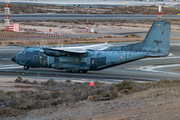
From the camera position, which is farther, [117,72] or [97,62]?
[117,72]

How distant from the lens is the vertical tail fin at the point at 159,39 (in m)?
29.8

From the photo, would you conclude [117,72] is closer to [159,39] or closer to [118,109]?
[159,39]

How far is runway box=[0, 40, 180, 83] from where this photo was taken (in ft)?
100

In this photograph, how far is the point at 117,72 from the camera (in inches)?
1366

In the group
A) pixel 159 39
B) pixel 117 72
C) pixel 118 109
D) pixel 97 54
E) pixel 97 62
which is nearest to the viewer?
pixel 118 109

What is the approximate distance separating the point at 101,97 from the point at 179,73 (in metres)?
19.4

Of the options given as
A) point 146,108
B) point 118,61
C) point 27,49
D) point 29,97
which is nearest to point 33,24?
point 27,49

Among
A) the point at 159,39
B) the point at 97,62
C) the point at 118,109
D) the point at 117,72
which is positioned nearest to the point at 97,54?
the point at 97,62

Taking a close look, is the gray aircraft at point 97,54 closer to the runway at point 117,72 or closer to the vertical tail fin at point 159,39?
the vertical tail fin at point 159,39

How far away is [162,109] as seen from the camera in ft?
45.2

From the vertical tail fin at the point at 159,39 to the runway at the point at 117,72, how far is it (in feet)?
9.91

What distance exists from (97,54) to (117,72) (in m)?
4.30

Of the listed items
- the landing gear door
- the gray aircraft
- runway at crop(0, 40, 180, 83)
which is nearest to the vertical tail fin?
the gray aircraft

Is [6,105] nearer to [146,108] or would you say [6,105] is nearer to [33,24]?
[146,108]
